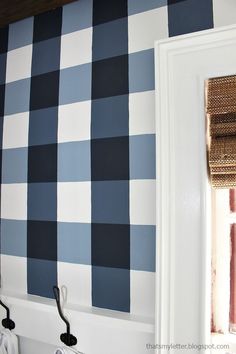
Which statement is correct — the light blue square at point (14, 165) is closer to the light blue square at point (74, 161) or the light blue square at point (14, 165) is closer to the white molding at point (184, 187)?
the light blue square at point (74, 161)

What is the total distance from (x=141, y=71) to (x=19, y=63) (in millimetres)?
562

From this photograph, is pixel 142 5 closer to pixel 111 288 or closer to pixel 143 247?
pixel 143 247

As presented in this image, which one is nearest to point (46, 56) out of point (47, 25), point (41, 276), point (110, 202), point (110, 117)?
point (47, 25)

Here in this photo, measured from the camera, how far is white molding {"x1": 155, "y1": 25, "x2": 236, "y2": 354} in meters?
0.80

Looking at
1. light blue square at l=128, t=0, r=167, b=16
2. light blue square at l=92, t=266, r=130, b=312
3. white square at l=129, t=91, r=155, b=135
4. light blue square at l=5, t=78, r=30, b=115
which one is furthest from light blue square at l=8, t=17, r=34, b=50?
light blue square at l=92, t=266, r=130, b=312

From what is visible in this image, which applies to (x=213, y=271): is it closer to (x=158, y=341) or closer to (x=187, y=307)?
Answer: (x=187, y=307)

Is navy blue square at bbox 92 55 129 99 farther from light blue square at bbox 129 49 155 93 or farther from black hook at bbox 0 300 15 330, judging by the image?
black hook at bbox 0 300 15 330

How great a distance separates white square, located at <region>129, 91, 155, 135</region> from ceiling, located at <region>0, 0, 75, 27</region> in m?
0.50

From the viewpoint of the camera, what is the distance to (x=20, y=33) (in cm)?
118

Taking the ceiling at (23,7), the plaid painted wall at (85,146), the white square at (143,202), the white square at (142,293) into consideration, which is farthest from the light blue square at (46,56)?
the white square at (142,293)

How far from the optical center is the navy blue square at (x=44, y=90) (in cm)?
109

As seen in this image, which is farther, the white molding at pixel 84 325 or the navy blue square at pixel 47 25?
the navy blue square at pixel 47 25

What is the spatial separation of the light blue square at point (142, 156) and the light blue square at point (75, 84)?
262 millimetres

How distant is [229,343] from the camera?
86 cm
